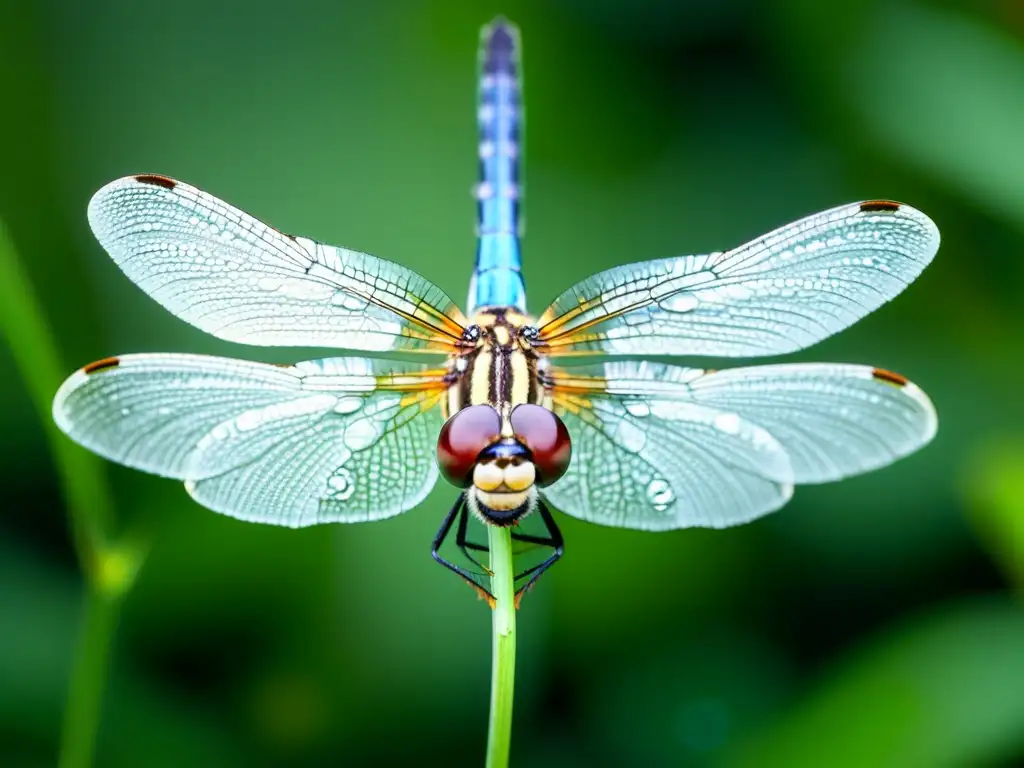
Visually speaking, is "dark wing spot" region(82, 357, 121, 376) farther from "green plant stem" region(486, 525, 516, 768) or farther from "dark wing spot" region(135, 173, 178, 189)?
"green plant stem" region(486, 525, 516, 768)

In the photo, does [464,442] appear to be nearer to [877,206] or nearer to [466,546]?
[466,546]

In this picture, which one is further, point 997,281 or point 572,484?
point 997,281

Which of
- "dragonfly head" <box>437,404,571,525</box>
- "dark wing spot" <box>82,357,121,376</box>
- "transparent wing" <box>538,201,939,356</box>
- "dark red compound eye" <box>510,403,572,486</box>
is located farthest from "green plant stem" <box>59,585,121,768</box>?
"transparent wing" <box>538,201,939,356</box>

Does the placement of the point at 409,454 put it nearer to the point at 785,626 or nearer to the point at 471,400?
the point at 471,400

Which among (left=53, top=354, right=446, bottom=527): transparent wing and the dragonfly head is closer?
the dragonfly head

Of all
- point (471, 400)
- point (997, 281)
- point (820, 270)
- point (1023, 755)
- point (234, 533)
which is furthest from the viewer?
point (997, 281)

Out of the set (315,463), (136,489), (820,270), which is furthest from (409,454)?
(136,489)
